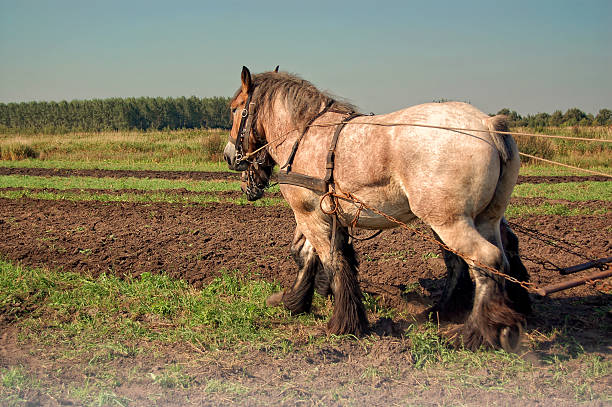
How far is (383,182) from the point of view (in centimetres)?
420

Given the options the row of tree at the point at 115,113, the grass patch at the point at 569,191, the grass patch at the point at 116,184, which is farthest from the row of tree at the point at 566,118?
the row of tree at the point at 115,113

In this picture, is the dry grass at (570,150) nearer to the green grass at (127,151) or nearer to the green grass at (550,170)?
the green grass at (550,170)

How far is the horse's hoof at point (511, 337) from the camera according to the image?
4047 mm

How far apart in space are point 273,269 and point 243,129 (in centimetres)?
210

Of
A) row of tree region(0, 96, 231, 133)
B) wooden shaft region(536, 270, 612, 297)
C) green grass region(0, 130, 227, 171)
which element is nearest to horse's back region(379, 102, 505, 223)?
wooden shaft region(536, 270, 612, 297)

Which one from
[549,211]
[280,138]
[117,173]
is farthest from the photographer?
[117,173]

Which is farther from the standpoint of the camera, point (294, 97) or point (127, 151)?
point (127, 151)

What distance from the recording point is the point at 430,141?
12.7 ft

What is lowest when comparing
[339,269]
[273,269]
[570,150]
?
[273,269]

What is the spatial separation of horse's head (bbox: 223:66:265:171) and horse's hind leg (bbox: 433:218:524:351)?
214cm

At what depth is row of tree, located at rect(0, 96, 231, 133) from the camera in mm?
61969

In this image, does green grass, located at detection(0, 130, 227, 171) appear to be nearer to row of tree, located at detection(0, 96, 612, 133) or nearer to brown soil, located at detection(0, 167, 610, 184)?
brown soil, located at detection(0, 167, 610, 184)

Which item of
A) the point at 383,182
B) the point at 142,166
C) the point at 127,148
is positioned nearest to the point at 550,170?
the point at 142,166

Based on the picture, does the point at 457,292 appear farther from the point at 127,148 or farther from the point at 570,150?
the point at 127,148
